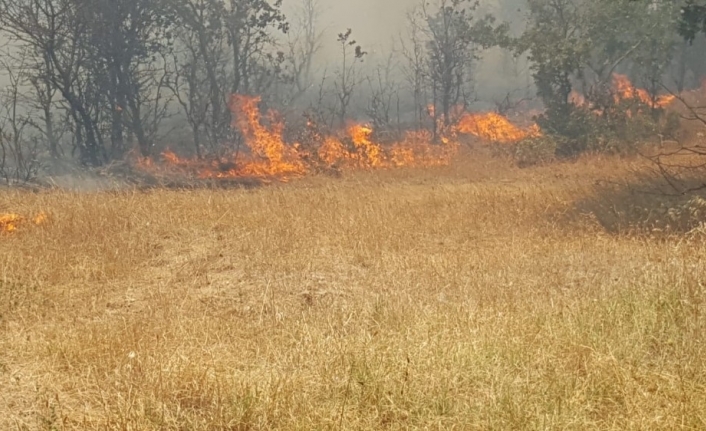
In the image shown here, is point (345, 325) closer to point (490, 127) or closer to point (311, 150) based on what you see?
point (311, 150)

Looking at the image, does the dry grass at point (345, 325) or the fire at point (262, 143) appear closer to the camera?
the dry grass at point (345, 325)

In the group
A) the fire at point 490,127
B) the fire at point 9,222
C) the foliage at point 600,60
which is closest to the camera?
the fire at point 9,222

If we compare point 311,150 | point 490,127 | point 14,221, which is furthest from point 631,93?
point 14,221

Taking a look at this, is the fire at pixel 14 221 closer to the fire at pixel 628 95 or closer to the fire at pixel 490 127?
the fire at pixel 628 95

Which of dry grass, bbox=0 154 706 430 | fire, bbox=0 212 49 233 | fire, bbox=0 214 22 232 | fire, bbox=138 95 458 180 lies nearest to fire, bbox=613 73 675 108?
fire, bbox=138 95 458 180

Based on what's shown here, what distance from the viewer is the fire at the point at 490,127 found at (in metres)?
26.8

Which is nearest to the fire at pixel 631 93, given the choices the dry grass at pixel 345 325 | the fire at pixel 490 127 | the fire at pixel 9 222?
the fire at pixel 490 127

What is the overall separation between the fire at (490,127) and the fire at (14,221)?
20964 millimetres

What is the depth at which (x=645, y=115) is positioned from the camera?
2009 cm

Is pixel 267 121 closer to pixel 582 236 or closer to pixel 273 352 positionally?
pixel 582 236

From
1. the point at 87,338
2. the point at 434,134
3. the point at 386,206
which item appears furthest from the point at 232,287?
the point at 434,134

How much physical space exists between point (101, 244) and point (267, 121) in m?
20.9

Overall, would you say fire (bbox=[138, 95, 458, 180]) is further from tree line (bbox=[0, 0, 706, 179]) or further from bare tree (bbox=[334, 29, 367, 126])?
bare tree (bbox=[334, 29, 367, 126])

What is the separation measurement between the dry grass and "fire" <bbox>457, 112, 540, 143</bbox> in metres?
18.5
